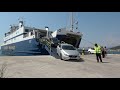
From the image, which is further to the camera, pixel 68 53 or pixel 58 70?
pixel 68 53

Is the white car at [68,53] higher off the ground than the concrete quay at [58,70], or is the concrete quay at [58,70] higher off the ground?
the white car at [68,53]

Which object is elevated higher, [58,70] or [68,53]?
[68,53]

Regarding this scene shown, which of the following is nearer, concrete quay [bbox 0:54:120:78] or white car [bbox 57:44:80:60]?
concrete quay [bbox 0:54:120:78]

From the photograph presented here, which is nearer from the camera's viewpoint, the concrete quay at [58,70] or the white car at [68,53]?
the concrete quay at [58,70]

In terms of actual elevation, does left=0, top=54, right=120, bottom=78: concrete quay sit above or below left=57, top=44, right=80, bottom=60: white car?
below
